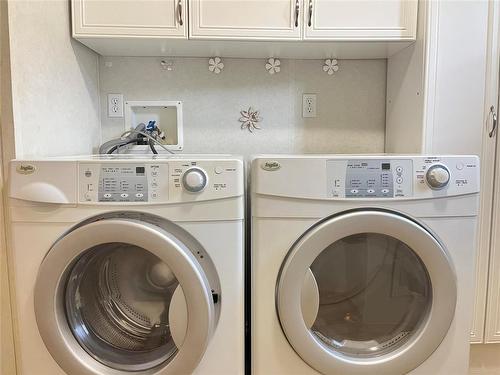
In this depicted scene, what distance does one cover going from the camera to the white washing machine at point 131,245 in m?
1.10

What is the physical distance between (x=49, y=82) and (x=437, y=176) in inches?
51.3

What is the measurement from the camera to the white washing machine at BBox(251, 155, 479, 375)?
115 cm

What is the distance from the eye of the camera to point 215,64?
1.86m

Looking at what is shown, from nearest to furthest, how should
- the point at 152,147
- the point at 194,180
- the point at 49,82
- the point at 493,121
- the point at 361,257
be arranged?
1. the point at 194,180
2. the point at 361,257
3. the point at 49,82
4. the point at 493,121
5. the point at 152,147

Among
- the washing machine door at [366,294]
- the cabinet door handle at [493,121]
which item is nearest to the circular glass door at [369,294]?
the washing machine door at [366,294]

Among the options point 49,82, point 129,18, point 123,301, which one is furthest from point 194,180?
point 129,18

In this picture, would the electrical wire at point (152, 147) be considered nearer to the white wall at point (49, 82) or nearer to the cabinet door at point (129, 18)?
the white wall at point (49, 82)

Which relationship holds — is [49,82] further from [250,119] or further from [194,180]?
[250,119]

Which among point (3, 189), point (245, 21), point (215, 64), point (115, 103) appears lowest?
point (3, 189)

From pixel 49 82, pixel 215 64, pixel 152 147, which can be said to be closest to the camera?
pixel 49 82

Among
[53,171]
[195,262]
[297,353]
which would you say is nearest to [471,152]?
[297,353]

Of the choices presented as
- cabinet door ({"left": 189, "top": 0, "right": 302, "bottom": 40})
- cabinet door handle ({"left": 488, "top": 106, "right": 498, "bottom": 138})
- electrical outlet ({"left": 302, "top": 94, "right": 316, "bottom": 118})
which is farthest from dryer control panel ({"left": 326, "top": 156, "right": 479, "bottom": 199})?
electrical outlet ({"left": 302, "top": 94, "right": 316, "bottom": 118})

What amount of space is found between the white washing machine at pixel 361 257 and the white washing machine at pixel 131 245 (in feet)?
0.31

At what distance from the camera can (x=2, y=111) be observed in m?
1.19
